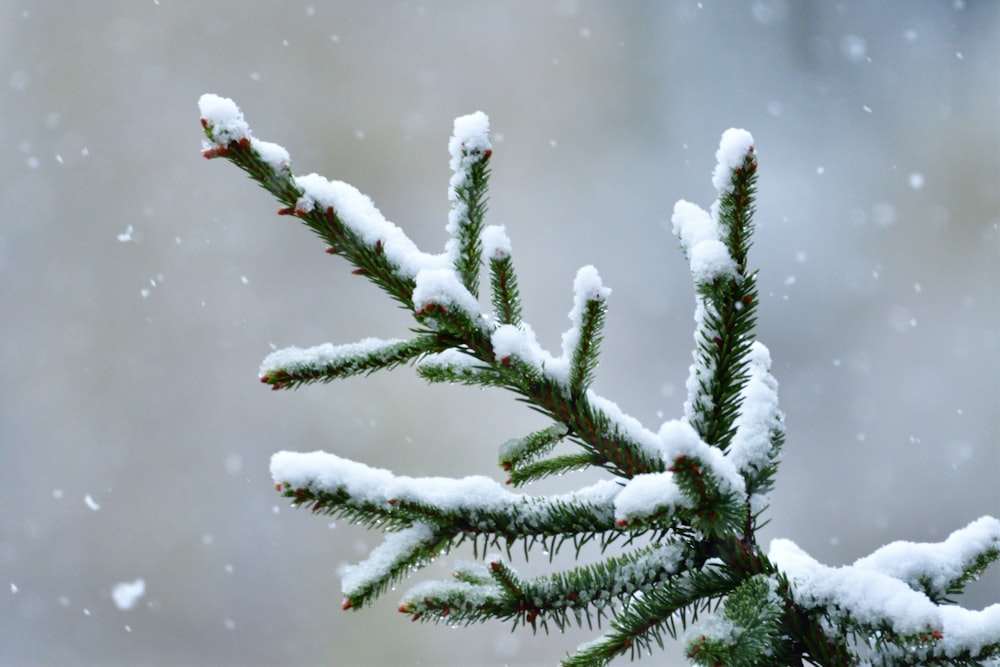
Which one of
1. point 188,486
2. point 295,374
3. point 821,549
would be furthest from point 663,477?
point 188,486

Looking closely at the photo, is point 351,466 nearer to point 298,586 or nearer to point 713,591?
point 713,591

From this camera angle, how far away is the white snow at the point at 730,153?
0.85 meters

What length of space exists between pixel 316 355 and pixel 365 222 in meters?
0.17

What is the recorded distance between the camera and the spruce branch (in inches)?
33.9

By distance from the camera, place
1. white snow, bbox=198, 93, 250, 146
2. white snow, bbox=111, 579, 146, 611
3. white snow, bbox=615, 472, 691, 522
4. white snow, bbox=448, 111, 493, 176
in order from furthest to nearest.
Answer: white snow, bbox=111, 579, 146, 611 < white snow, bbox=448, 111, 493, 176 < white snow, bbox=198, 93, 250, 146 < white snow, bbox=615, 472, 691, 522

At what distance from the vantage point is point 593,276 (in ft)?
3.14

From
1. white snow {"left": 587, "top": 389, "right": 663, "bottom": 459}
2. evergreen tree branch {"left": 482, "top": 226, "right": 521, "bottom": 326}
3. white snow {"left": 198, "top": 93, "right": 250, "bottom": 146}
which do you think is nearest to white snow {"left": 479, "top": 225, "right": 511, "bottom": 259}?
evergreen tree branch {"left": 482, "top": 226, "right": 521, "bottom": 326}

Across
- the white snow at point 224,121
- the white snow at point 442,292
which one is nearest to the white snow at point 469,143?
the white snow at point 442,292

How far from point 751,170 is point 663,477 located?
13.9 inches

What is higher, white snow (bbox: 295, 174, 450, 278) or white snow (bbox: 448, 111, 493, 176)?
white snow (bbox: 448, 111, 493, 176)

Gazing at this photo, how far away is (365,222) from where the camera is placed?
3.00 feet

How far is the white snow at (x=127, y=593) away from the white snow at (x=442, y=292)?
45574 millimetres

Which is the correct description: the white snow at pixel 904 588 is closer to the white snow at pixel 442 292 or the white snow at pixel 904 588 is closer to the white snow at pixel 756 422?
the white snow at pixel 756 422

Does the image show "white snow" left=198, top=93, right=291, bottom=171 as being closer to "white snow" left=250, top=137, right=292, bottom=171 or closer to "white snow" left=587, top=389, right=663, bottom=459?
"white snow" left=250, top=137, right=292, bottom=171
